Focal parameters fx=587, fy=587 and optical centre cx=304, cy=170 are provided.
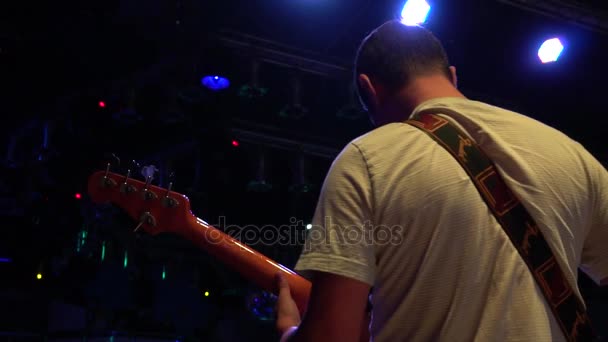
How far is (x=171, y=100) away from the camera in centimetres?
547

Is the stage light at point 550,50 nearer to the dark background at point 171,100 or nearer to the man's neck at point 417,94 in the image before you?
the dark background at point 171,100


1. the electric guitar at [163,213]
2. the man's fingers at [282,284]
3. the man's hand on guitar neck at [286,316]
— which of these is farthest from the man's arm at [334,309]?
the electric guitar at [163,213]

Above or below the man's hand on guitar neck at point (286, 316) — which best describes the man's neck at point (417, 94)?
above

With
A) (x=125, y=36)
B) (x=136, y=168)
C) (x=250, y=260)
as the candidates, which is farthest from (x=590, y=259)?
(x=125, y=36)

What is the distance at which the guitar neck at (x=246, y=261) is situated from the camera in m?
1.80

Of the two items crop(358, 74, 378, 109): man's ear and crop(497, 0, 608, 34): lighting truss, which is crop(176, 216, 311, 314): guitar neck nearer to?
crop(358, 74, 378, 109): man's ear

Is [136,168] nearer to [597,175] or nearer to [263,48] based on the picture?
[597,175]

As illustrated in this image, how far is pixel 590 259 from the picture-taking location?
1288 mm

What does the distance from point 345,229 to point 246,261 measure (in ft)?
3.15

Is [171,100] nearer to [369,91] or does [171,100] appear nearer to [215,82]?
[215,82]

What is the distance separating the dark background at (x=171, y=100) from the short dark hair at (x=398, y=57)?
373cm

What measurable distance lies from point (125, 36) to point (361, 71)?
4.43 m

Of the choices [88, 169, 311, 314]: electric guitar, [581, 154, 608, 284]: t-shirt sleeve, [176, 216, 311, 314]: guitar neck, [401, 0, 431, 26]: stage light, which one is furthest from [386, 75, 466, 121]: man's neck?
[401, 0, 431, 26]: stage light

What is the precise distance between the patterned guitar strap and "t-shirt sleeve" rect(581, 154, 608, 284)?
213 millimetres
